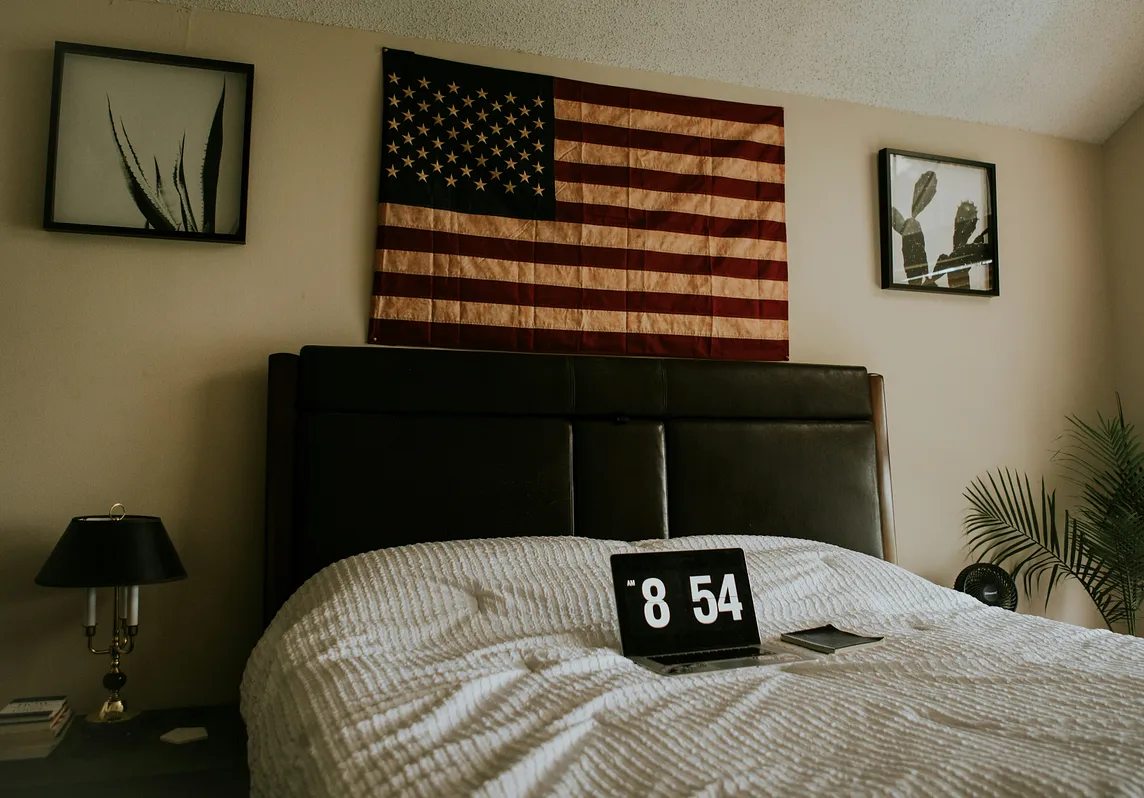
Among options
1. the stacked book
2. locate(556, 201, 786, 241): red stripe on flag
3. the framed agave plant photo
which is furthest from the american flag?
Result: the stacked book

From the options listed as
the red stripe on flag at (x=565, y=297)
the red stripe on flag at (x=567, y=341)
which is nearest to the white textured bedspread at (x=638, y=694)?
the red stripe on flag at (x=567, y=341)

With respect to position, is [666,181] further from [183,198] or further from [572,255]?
[183,198]

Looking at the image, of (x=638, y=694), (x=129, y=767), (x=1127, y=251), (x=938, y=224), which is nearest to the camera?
(x=638, y=694)

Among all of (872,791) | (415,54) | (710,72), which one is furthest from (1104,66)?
(872,791)

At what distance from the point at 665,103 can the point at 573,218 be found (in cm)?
55

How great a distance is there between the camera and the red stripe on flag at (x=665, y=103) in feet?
8.87

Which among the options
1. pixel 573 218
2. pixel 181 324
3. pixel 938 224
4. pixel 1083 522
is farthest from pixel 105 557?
pixel 1083 522

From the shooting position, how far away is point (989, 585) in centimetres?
281

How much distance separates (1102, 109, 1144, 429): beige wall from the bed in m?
1.27

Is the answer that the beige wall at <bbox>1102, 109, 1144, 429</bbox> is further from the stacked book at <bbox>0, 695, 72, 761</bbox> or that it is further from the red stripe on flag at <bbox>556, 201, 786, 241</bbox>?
the stacked book at <bbox>0, 695, 72, 761</bbox>

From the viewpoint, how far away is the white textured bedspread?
97 cm

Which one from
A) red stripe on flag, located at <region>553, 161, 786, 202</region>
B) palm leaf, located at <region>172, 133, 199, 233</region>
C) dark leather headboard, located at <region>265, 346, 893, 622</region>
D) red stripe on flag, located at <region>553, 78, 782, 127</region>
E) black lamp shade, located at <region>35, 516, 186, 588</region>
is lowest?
black lamp shade, located at <region>35, 516, 186, 588</region>

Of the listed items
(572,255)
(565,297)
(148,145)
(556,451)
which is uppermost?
(148,145)

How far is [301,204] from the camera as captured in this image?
8.00 ft
